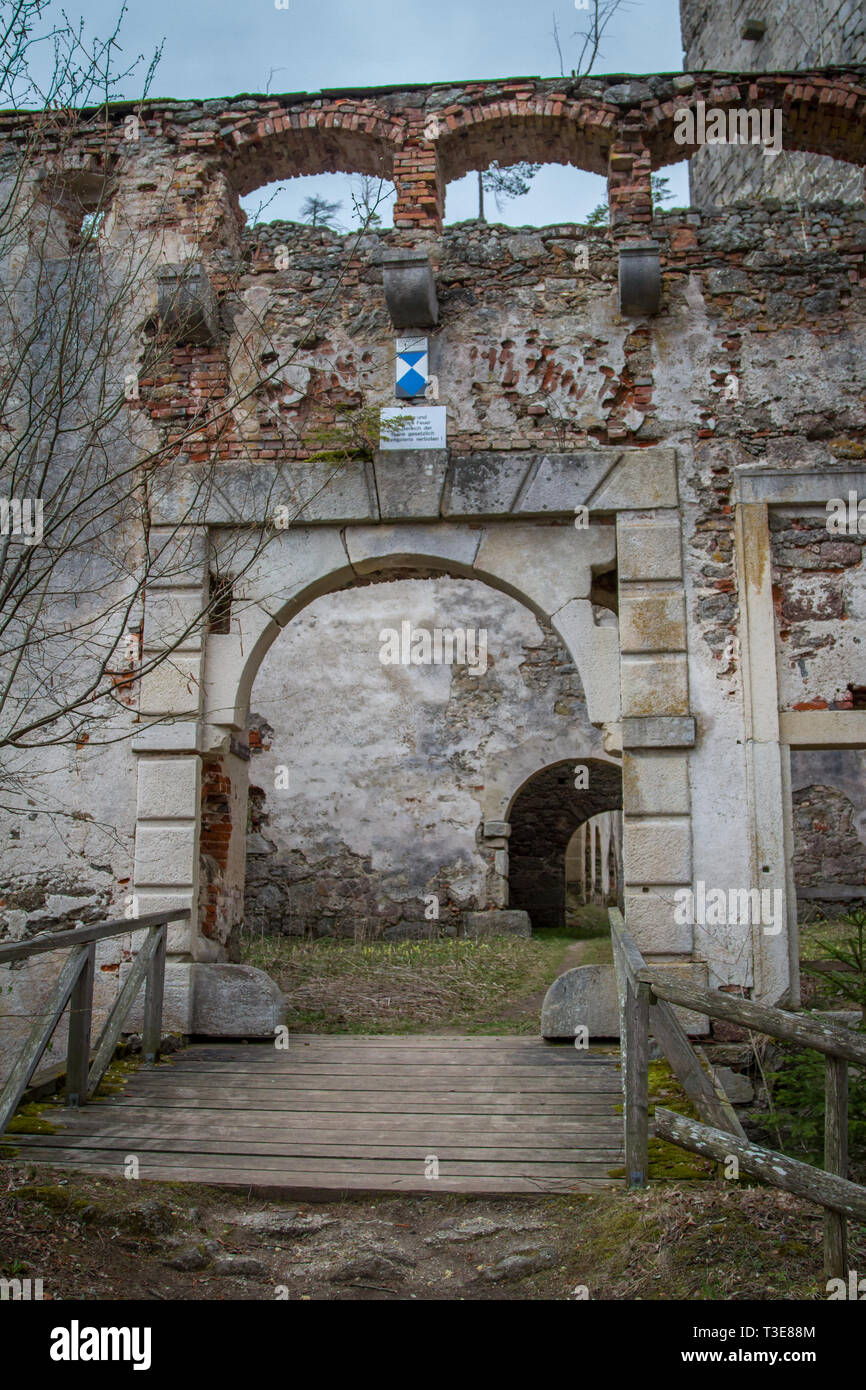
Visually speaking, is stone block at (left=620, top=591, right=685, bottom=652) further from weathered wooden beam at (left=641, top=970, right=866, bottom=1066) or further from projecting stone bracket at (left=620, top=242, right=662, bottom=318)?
weathered wooden beam at (left=641, top=970, right=866, bottom=1066)

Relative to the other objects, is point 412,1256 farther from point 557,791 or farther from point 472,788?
point 557,791

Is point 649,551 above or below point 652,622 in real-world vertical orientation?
above

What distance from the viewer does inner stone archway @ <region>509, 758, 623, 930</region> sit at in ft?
48.7

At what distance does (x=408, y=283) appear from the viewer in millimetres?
6609

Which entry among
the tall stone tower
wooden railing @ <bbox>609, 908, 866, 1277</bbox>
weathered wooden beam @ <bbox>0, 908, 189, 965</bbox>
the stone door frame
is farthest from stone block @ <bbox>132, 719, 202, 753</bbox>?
the tall stone tower

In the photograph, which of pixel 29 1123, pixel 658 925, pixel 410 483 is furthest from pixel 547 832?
pixel 29 1123

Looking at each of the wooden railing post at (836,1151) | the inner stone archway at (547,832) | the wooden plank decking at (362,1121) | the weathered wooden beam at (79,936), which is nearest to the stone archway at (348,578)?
the weathered wooden beam at (79,936)

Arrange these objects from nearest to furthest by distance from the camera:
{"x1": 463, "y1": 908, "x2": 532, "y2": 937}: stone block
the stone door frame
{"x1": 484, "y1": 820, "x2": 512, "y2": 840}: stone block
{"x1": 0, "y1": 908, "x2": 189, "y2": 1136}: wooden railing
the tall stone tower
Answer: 1. {"x1": 0, "y1": 908, "x2": 189, "y2": 1136}: wooden railing
2. the stone door frame
3. the tall stone tower
4. {"x1": 463, "y1": 908, "x2": 532, "y2": 937}: stone block
5. {"x1": 484, "y1": 820, "x2": 512, "y2": 840}: stone block

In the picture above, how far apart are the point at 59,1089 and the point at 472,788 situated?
25.6ft

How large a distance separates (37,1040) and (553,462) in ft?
13.7

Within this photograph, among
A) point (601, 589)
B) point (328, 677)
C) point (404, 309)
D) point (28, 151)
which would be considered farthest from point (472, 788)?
point (28, 151)

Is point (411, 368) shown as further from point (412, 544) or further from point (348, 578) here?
point (348, 578)

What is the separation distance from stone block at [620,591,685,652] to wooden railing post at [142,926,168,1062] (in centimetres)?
309

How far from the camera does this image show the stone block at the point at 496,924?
12.4 meters
